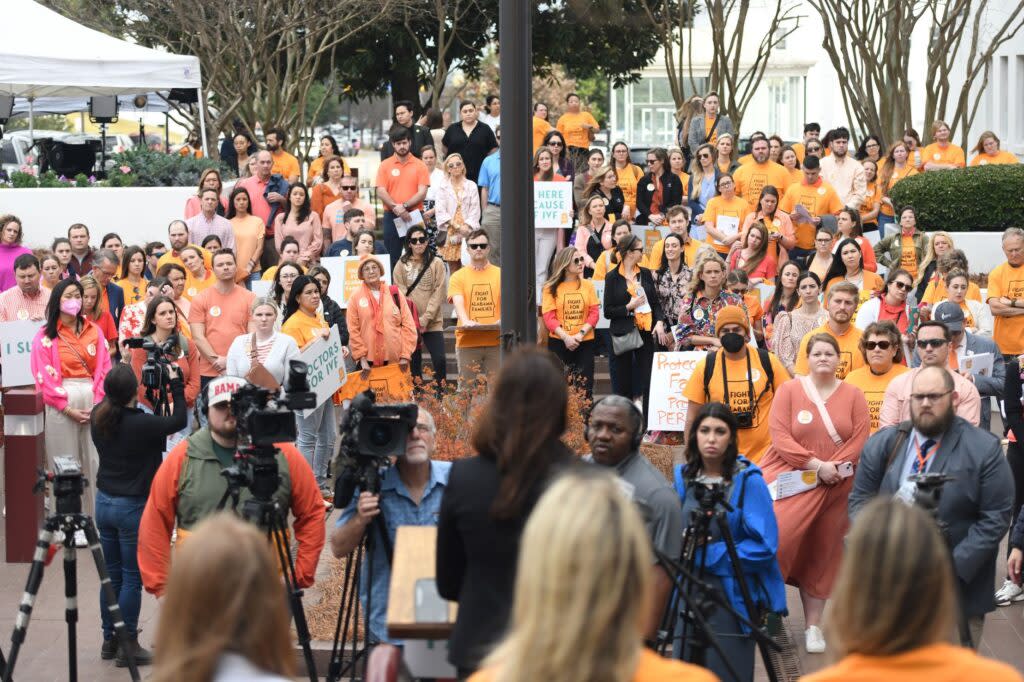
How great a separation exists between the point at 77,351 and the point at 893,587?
8821mm

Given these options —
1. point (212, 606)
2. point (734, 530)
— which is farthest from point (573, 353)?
point (212, 606)

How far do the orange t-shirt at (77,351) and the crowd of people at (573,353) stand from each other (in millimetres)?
18

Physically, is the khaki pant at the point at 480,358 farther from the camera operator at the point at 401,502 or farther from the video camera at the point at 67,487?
the camera operator at the point at 401,502

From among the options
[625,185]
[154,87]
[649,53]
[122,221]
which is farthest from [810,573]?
[649,53]

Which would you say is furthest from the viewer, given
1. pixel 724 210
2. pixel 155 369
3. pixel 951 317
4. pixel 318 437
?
pixel 724 210

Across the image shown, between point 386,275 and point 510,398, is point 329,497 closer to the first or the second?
point 386,275

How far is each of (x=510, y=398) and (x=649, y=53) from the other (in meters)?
31.2

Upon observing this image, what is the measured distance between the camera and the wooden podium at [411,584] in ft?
14.3

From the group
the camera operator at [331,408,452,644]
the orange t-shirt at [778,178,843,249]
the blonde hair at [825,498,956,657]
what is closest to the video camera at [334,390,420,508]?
the camera operator at [331,408,452,644]

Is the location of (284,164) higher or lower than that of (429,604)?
higher

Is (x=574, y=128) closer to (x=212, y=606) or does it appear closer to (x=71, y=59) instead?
(x=71, y=59)

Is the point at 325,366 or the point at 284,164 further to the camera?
the point at 284,164

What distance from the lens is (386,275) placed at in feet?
45.3

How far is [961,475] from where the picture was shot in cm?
667
